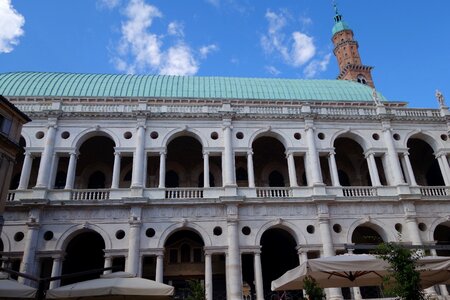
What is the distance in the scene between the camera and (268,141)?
28.6 metres

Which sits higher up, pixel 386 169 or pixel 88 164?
pixel 88 164

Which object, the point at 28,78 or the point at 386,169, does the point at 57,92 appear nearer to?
the point at 28,78

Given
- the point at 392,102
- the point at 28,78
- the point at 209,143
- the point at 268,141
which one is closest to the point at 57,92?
the point at 28,78

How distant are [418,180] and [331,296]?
14042mm

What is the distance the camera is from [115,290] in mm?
10102

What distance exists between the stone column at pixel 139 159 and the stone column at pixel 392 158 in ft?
55.3

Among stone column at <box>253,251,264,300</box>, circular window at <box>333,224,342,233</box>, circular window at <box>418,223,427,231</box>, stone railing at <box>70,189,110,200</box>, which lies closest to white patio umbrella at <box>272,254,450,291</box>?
stone column at <box>253,251,264,300</box>

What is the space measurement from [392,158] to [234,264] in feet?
43.8

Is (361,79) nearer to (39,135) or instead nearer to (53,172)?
(39,135)

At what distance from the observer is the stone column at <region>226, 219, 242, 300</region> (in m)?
21.1

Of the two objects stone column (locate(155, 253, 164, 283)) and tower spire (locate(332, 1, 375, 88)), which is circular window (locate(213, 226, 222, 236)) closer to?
stone column (locate(155, 253, 164, 283))

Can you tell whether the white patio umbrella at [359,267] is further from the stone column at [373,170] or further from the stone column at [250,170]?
the stone column at [373,170]

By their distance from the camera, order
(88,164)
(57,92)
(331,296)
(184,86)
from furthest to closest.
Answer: (184,86) < (57,92) < (88,164) < (331,296)

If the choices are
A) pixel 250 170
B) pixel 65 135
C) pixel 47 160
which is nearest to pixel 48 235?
pixel 47 160
